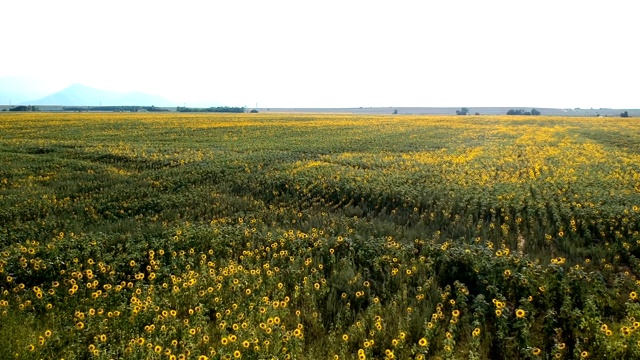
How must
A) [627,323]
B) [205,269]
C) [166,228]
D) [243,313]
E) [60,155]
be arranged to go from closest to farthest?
[627,323]
[243,313]
[205,269]
[166,228]
[60,155]

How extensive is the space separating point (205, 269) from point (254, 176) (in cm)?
885

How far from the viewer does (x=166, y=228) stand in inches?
369

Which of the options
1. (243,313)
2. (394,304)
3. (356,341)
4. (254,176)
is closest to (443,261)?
(394,304)

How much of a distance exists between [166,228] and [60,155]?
16.8 meters

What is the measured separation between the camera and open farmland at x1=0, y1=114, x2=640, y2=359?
512 centimetres

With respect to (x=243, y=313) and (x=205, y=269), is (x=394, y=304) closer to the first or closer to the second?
(x=243, y=313)

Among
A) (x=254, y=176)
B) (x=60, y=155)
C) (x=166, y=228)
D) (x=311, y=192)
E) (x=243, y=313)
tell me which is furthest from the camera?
(x=60, y=155)

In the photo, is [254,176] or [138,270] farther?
[254,176]

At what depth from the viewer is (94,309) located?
571 centimetres

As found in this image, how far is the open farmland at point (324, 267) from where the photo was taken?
16.8 feet

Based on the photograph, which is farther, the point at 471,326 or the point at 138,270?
the point at 138,270

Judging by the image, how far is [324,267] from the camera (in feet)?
24.7

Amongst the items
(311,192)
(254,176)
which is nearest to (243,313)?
(311,192)

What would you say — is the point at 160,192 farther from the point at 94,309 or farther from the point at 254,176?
the point at 94,309
